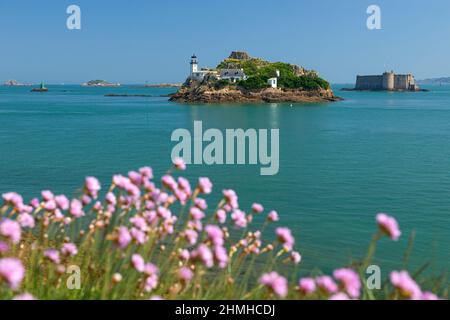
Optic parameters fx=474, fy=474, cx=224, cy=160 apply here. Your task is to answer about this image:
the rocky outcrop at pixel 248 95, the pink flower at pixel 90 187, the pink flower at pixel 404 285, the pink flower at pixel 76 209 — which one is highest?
the rocky outcrop at pixel 248 95

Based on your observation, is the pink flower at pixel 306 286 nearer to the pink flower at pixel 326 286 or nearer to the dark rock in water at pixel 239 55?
the pink flower at pixel 326 286

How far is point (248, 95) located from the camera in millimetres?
115812

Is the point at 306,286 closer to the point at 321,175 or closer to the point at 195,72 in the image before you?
the point at 321,175

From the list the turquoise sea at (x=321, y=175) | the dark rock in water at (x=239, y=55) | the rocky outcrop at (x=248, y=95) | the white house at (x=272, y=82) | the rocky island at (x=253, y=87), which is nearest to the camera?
the turquoise sea at (x=321, y=175)

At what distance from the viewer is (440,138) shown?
151 ft

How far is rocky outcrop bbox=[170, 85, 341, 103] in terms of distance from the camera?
11406 cm

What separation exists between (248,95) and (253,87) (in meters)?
2.88

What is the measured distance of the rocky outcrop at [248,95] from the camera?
374 ft

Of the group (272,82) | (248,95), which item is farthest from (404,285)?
(272,82)

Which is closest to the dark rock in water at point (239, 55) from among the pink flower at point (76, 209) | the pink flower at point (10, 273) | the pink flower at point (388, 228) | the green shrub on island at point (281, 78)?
the green shrub on island at point (281, 78)

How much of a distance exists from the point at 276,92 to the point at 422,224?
331ft

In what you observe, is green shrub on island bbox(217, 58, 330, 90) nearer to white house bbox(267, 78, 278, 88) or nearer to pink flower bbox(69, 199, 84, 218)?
white house bbox(267, 78, 278, 88)
